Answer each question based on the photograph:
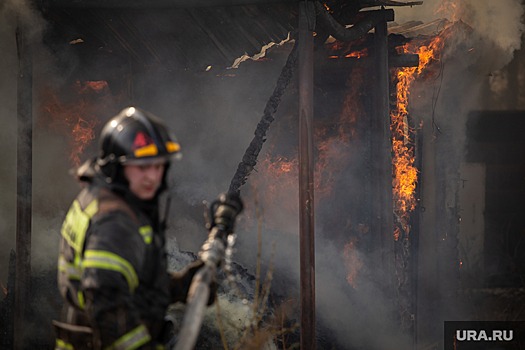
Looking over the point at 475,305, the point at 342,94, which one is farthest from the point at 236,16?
the point at 475,305

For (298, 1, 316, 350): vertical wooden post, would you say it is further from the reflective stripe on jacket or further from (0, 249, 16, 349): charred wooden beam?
the reflective stripe on jacket

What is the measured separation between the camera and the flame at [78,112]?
38.4ft

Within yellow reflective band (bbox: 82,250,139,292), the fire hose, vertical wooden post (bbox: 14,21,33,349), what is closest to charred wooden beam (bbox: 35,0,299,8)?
vertical wooden post (bbox: 14,21,33,349)

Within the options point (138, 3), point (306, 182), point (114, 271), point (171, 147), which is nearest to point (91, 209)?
point (114, 271)

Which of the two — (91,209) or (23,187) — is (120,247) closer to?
(91,209)

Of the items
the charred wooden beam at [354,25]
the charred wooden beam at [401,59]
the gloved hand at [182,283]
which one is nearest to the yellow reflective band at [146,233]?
the gloved hand at [182,283]

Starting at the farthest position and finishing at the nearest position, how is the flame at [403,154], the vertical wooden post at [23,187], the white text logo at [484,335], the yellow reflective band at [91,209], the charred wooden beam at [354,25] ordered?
the flame at [403,154] → the white text logo at [484,335] → the charred wooden beam at [354,25] → the vertical wooden post at [23,187] → the yellow reflective band at [91,209]

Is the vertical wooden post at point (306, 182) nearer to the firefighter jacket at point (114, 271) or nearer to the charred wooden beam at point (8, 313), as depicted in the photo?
the charred wooden beam at point (8, 313)

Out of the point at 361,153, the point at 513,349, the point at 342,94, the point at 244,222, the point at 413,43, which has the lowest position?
the point at 513,349

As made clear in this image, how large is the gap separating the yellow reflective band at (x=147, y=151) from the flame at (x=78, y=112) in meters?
8.18

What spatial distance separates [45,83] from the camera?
431 inches

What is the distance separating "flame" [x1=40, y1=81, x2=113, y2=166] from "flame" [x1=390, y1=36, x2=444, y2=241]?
484 centimetres

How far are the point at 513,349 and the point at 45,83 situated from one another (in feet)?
26.3

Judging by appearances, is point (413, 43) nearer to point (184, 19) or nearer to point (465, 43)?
point (465, 43)
